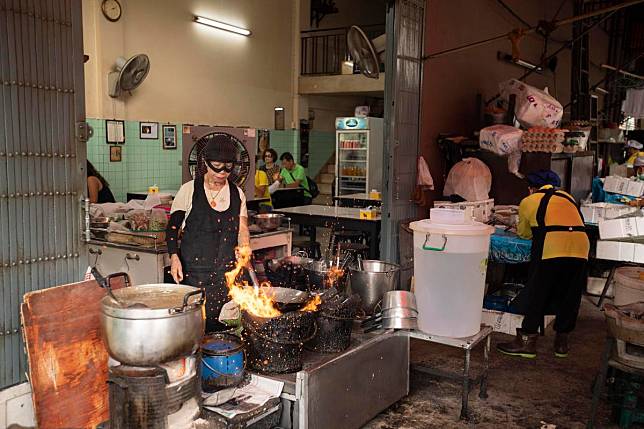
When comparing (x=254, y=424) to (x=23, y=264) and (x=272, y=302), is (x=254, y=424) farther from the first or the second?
(x=23, y=264)

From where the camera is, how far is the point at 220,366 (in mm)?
3025

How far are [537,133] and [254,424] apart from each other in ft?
16.5

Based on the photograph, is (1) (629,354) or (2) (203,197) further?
(2) (203,197)

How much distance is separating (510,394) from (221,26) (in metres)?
8.82

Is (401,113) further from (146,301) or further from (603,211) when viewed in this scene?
(146,301)

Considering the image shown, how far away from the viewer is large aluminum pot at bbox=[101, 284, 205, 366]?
234cm

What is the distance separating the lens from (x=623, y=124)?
1407 cm

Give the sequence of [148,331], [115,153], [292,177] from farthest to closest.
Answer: [292,177] < [115,153] < [148,331]

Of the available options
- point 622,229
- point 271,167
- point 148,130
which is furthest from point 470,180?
point 148,130

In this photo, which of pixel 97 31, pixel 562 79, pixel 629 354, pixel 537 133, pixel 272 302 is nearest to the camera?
pixel 272 302

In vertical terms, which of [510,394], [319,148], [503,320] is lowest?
[510,394]

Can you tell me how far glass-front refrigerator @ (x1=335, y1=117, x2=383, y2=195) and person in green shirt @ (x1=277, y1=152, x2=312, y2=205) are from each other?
160 centimetres

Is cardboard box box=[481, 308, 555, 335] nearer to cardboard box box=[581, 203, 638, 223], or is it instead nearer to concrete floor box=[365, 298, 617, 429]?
concrete floor box=[365, 298, 617, 429]

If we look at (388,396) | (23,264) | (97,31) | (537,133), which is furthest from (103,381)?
(97,31)
